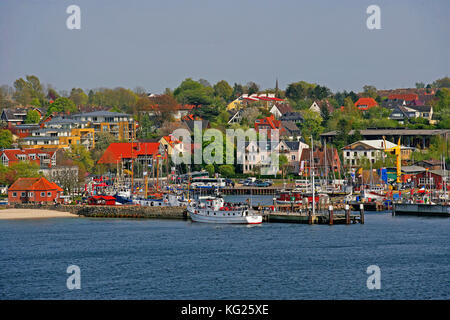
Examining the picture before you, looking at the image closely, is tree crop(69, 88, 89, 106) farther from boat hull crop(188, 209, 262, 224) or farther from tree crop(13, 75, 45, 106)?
boat hull crop(188, 209, 262, 224)

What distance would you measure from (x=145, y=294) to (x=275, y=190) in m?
46.7

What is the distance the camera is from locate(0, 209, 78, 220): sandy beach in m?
60.0

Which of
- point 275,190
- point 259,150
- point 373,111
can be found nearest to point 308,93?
point 373,111


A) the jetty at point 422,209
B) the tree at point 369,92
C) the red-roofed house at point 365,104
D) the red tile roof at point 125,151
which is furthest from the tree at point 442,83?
the jetty at point 422,209

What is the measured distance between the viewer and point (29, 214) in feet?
200

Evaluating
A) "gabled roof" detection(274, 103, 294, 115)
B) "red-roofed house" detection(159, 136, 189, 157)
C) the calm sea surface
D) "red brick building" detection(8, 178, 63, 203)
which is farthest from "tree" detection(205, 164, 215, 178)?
the calm sea surface

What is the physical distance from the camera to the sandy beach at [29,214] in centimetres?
5997

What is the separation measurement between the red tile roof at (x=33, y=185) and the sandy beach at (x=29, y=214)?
10.1ft

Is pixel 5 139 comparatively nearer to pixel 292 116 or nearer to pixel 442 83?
pixel 292 116

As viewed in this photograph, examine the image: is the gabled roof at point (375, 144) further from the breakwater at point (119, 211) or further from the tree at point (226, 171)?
the breakwater at point (119, 211)

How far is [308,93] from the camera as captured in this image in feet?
468
